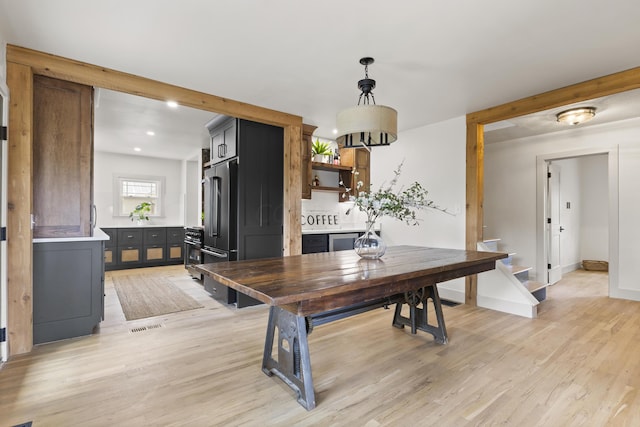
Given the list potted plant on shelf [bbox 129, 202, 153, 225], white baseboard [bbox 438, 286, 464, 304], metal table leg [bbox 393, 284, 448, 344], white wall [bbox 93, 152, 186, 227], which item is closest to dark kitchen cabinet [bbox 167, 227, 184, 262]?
white wall [bbox 93, 152, 186, 227]

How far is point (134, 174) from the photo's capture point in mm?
6980

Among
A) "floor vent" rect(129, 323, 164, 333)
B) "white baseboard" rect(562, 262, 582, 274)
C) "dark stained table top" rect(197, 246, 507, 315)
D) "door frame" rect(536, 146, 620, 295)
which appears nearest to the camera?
"dark stained table top" rect(197, 246, 507, 315)

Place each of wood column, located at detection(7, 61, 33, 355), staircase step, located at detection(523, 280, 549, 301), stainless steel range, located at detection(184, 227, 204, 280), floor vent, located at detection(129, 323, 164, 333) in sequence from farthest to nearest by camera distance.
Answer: stainless steel range, located at detection(184, 227, 204, 280) < staircase step, located at detection(523, 280, 549, 301) < floor vent, located at detection(129, 323, 164, 333) < wood column, located at detection(7, 61, 33, 355)

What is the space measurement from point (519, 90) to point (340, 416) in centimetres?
335

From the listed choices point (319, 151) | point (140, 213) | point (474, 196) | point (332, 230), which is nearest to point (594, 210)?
point (474, 196)

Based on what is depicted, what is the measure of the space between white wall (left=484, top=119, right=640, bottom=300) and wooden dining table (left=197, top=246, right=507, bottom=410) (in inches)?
116

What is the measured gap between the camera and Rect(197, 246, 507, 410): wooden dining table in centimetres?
157

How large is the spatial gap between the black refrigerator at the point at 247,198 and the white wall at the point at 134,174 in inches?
148

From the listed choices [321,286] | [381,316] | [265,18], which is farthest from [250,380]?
[265,18]

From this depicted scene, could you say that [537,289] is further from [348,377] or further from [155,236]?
[155,236]

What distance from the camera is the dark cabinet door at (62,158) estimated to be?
2703 mm

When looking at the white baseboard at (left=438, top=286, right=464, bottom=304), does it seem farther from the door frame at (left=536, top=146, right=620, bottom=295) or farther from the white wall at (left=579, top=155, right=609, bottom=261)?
the white wall at (left=579, top=155, right=609, bottom=261)

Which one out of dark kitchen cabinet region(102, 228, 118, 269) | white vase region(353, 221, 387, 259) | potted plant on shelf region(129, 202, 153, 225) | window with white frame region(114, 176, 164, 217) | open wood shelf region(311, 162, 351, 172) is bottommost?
dark kitchen cabinet region(102, 228, 118, 269)

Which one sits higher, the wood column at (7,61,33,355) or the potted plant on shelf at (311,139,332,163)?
the potted plant on shelf at (311,139,332,163)
